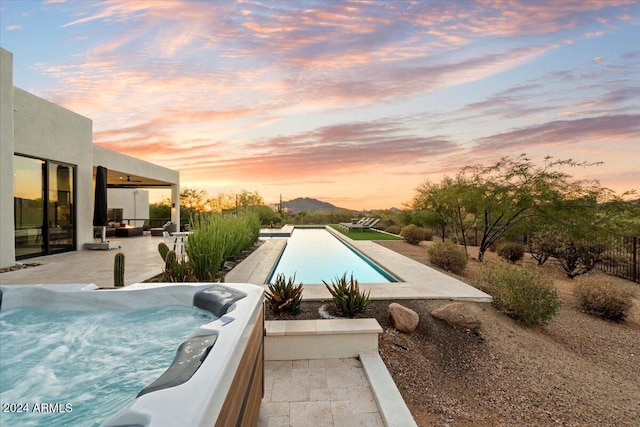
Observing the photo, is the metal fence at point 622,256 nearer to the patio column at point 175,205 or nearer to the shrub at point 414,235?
the shrub at point 414,235

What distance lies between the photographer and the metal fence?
7.50 metres

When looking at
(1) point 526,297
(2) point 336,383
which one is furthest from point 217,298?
(1) point 526,297

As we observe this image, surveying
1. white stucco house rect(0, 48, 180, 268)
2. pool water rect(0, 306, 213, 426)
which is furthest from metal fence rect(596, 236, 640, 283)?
white stucco house rect(0, 48, 180, 268)

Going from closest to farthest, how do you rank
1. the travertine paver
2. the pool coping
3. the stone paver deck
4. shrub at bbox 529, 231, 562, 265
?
the travertine paver, the pool coping, the stone paver deck, shrub at bbox 529, 231, 562, 265

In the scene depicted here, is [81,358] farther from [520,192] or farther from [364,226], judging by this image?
[364,226]

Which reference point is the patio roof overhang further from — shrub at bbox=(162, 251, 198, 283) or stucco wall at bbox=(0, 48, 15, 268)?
shrub at bbox=(162, 251, 198, 283)

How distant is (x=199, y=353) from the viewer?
5.14ft

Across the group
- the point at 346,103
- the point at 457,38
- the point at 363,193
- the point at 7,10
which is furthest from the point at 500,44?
the point at 363,193

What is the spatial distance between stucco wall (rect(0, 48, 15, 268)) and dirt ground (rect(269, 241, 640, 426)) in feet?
21.4

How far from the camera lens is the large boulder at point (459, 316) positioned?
138 inches

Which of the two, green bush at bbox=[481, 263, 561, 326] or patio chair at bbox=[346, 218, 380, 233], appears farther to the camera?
patio chair at bbox=[346, 218, 380, 233]

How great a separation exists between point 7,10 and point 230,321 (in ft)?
25.7

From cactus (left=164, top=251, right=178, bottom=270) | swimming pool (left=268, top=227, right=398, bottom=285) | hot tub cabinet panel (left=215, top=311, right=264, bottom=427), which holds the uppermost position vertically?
cactus (left=164, top=251, right=178, bottom=270)

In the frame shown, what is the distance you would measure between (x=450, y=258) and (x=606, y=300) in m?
2.60
